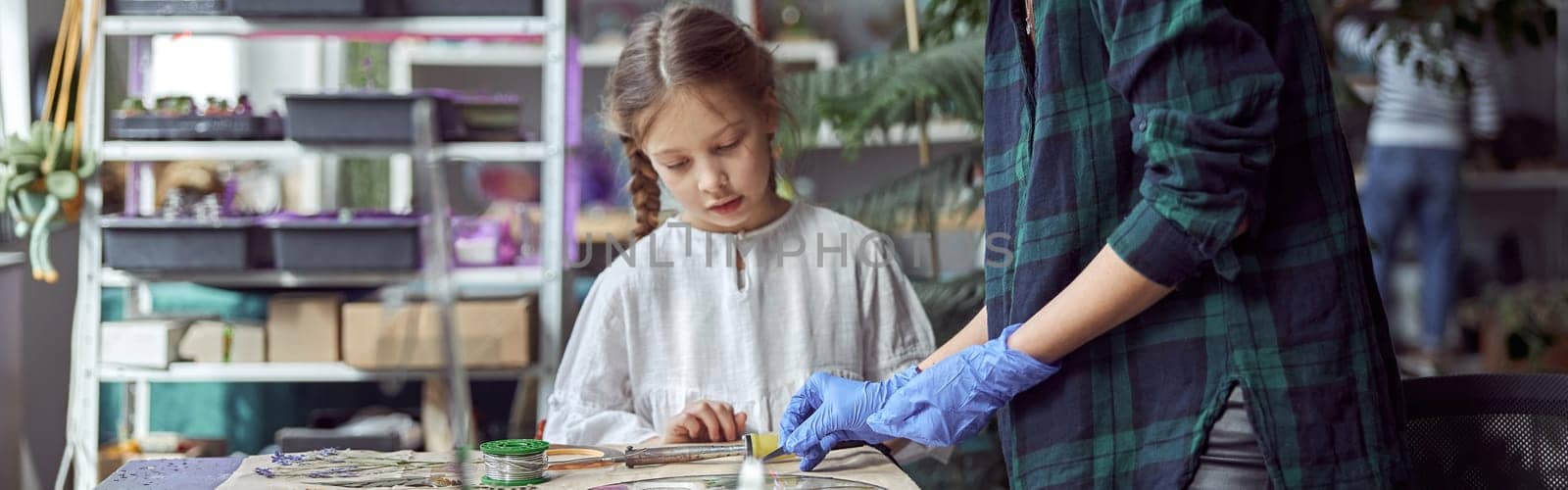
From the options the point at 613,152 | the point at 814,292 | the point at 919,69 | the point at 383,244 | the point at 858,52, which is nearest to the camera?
the point at 814,292

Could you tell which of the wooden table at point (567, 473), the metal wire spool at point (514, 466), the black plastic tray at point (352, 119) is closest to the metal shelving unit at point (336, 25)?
the black plastic tray at point (352, 119)

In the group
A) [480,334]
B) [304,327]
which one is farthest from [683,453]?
[304,327]

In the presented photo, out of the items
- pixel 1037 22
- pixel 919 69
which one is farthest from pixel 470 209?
pixel 919 69

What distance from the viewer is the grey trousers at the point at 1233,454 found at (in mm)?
939

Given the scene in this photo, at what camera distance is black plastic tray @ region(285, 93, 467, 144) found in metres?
2.72

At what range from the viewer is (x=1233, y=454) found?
95 cm

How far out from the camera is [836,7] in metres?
4.08

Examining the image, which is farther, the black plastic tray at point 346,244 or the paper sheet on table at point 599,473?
the black plastic tray at point 346,244

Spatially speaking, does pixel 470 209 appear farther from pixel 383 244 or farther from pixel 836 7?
pixel 836 7

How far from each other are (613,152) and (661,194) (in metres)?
0.14

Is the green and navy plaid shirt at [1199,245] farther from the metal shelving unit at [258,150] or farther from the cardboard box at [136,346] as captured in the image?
the cardboard box at [136,346]

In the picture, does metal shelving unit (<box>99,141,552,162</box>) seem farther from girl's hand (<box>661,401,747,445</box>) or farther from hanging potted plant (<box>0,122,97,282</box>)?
girl's hand (<box>661,401,747,445</box>)

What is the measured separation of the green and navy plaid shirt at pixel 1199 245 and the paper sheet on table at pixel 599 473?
0.50 feet

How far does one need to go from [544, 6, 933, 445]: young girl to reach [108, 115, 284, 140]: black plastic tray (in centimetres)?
157
